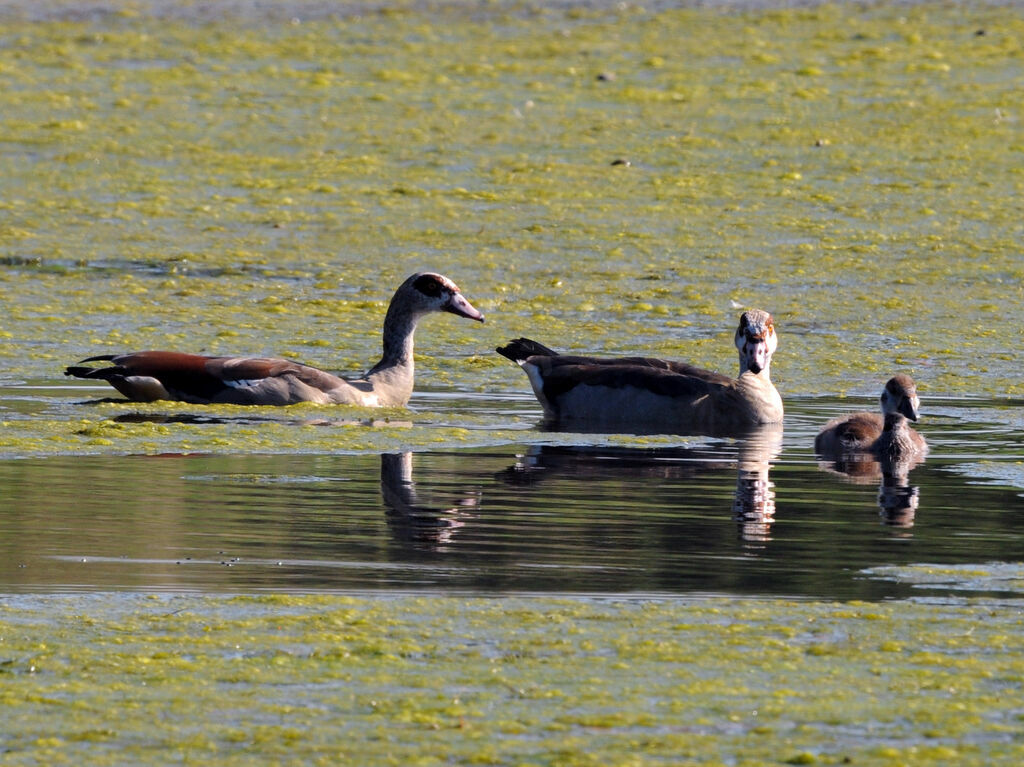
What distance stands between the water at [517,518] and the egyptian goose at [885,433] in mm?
134

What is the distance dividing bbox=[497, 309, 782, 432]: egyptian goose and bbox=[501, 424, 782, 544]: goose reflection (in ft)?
1.04

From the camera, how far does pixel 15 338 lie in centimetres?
1420

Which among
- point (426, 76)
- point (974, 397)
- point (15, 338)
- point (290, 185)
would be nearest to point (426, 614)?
point (974, 397)

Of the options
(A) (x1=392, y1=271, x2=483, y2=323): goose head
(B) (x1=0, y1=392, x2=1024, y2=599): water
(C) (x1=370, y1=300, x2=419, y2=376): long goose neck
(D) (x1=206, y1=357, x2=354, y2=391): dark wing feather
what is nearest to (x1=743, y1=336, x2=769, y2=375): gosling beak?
(B) (x1=0, y1=392, x2=1024, y2=599): water

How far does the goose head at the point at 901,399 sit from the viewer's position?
1155cm

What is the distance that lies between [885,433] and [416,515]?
325 centimetres

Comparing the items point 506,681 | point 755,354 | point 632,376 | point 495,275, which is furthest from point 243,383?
point 506,681

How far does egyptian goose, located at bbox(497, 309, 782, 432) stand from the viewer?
1261cm

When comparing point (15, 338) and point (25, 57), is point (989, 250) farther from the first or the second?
point (25, 57)

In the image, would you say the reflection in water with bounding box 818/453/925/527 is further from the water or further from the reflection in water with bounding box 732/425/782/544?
the reflection in water with bounding box 732/425/782/544

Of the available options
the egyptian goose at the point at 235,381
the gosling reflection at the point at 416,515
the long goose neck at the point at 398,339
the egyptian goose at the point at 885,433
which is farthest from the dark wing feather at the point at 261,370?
the egyptian goose at the point at 885,433

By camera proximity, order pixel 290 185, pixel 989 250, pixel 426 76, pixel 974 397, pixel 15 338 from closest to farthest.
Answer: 1. pixel 974 397
2. pixel 15 338
3. pixel 989 250
4. pixel 290 185
5. pixel 426 76

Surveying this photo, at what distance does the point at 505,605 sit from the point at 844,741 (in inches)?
67.6

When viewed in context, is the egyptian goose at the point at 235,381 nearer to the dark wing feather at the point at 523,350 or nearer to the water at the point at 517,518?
the water at the point at 517,518
